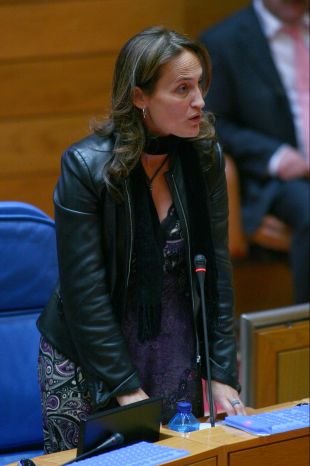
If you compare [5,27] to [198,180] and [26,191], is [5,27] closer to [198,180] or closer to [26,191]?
[26,191]

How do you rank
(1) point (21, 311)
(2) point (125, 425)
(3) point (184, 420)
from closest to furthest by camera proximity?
(2) point (125, 425) → (3) point (184, 420) → (1) point (21, 311)

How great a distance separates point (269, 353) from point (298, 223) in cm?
117

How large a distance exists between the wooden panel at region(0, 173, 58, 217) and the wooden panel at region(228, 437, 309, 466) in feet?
8.57

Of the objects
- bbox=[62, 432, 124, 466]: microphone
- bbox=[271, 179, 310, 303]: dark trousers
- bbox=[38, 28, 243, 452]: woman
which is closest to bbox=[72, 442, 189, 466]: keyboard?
bbox=[62, 432, 124, 466]: microphone

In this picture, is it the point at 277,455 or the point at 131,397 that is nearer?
the point at 277,455

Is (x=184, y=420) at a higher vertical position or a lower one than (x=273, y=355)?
higher

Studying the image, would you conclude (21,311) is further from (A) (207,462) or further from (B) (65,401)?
(A) (207,462)

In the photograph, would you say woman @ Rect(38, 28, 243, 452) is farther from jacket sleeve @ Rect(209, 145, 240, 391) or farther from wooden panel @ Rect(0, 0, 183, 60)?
wooden panel @ Rect(0, 0, 183, 60)

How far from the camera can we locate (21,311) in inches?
104

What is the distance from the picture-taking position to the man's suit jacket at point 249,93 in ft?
14.2

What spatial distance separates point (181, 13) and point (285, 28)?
0.51m

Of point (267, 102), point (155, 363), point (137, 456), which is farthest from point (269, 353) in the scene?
point (267, 102)

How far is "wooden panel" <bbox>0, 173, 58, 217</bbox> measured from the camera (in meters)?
4.38

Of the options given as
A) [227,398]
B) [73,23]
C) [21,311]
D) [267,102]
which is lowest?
[227,398]
